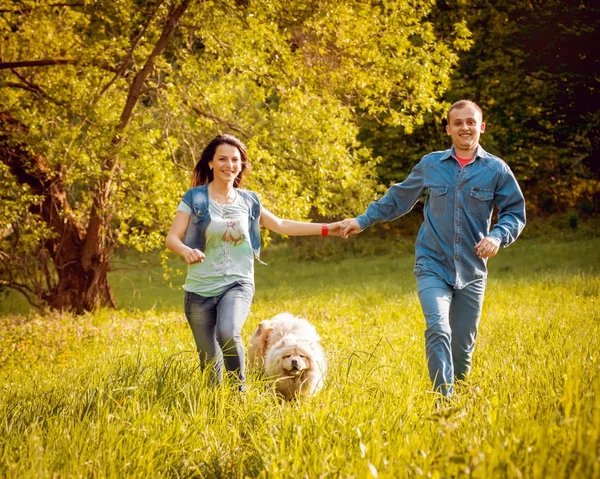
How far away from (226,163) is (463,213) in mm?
1957

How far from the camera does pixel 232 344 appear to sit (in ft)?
16.5

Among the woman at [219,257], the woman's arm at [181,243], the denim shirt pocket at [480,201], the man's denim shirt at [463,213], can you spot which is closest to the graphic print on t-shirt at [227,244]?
the woman at [219,257]

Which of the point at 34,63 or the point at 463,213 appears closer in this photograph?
the point at 463,213

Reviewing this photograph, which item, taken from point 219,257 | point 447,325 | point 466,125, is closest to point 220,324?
point 219,257

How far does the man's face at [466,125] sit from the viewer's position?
5.12m

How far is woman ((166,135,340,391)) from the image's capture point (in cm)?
511

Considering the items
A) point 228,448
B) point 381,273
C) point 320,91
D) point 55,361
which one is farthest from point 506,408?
point 381,273

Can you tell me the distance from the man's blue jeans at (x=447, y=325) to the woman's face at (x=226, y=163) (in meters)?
1.75

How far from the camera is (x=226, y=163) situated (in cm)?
548

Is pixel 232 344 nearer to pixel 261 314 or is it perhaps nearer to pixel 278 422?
pixel 278 422

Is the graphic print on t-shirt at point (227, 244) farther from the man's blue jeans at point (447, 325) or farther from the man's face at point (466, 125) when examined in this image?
the man's face at point (466, 125)

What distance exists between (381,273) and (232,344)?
16.6 meters

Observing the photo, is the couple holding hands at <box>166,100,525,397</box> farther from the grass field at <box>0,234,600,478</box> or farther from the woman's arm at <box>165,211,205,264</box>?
the grass field at <box>0,234,600,478</box>

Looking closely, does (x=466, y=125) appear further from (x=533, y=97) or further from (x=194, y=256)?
(x=533, y=97)
